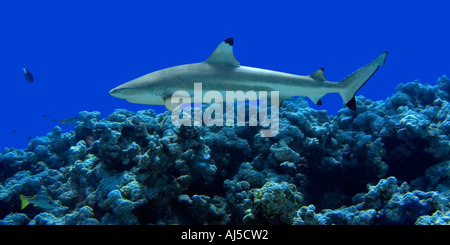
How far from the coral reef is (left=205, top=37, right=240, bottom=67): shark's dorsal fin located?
61.2 inches

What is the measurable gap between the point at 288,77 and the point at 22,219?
5937 mm

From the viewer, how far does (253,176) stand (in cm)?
514

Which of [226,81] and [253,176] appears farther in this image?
[226,81]

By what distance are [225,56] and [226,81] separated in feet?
2.07

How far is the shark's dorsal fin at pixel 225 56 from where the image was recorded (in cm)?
581

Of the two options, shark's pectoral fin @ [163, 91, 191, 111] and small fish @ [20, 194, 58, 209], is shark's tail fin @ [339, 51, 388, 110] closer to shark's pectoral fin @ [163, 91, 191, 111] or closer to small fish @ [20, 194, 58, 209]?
shark's pectoral fin @ [163, 91, 191, 111]

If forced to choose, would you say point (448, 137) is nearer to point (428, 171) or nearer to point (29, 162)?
point (428, 171)

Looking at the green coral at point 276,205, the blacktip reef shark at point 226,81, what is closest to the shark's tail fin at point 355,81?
the blacktip reef shark at point 226,81

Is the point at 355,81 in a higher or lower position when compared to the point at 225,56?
lower

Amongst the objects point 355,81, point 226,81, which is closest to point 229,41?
point 226,81

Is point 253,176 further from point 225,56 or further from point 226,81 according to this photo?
point 225,56

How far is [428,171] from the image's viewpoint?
16.6 ft

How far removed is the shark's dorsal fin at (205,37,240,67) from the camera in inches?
229

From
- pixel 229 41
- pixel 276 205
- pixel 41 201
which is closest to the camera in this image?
pixel 276 205
